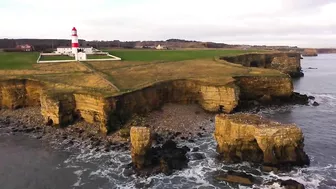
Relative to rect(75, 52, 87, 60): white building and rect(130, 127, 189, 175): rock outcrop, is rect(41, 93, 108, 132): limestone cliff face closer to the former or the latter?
rect(130, 127, 189, 175): rock outcrop

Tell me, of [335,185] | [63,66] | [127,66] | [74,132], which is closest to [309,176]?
[335,185]

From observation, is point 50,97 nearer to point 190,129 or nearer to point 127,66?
point 190,129

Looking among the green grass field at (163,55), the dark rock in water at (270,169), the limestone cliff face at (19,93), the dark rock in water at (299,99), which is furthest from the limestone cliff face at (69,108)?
the green grass field at (163,55)

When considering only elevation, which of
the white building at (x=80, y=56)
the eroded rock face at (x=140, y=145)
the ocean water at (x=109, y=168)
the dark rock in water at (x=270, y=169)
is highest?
the white building at (x=80, y=56)

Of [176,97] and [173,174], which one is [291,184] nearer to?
[173,174]

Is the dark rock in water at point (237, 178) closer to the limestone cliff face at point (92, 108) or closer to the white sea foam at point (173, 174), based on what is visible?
the white sea foam at point (173, 174)

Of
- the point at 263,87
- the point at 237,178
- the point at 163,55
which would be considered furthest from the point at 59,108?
the point at 163,55
